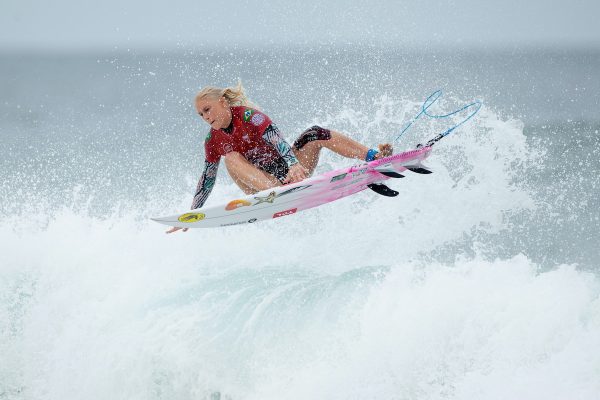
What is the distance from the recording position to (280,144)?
6.73 m

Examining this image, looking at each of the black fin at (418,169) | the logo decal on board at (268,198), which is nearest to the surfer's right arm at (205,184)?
the logo decal on board at (268,198)

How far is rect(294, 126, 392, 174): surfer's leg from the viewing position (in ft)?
23.1

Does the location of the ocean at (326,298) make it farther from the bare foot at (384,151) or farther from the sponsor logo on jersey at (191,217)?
the sponsor logo on jersey at (191,217)

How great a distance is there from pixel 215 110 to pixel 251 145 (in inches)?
19.0

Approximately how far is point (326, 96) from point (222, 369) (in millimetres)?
32860

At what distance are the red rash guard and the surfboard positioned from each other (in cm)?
49

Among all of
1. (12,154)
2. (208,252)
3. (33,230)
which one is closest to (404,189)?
(208,252)

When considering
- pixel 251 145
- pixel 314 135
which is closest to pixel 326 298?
pixel 314 135

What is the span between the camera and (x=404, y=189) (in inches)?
408

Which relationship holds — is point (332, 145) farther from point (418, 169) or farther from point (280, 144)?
point (418, 169)

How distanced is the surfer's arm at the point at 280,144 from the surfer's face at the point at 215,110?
1.31 feet

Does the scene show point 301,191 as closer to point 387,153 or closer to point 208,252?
point 387,153

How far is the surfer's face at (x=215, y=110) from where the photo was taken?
671cm

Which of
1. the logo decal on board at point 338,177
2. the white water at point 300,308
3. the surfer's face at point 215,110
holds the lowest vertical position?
the white water at point 300,308
